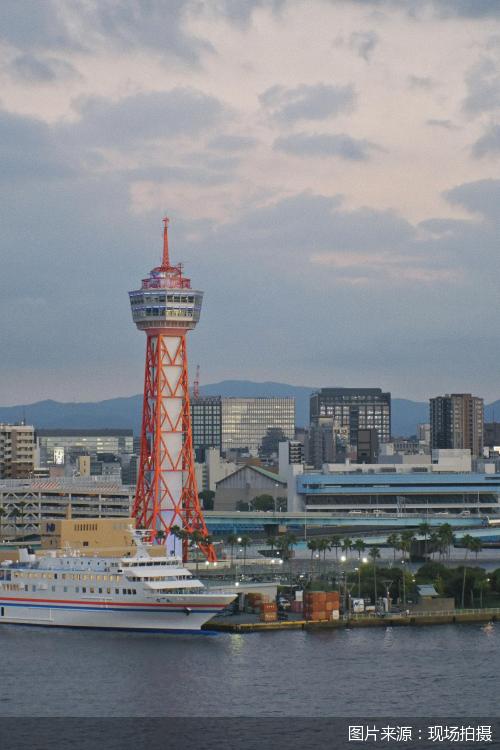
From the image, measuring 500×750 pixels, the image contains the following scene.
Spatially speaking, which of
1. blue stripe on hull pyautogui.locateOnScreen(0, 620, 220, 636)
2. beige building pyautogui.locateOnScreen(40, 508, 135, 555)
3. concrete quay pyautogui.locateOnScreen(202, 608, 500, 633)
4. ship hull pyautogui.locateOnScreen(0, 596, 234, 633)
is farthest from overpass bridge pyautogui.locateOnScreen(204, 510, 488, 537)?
blue stripe on hull pyautogui.locateOnScreen(0, 620, 220, 636)

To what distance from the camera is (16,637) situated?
9156cm

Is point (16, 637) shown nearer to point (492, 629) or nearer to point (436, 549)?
point (492, 629)

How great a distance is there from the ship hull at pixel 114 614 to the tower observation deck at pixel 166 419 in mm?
40055

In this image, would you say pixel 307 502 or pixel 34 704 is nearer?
pixel 34 704

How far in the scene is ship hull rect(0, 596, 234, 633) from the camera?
299ft

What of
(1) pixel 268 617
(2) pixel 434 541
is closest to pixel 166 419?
(2) pixel 434 541

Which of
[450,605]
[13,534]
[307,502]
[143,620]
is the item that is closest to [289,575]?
[450,605]

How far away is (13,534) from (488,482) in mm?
56985

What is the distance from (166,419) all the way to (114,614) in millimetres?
45517

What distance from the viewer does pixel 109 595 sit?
305 ft

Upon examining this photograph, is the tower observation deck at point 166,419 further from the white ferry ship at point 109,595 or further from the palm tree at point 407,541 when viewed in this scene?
the white ferry ship at point 109,595

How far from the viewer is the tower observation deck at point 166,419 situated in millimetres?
136625
